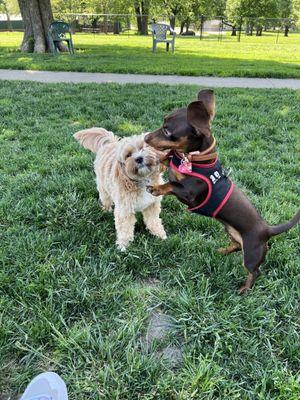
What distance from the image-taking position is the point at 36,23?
48.2ft

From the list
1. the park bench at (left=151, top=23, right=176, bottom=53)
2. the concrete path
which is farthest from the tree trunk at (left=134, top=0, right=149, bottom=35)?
the concrete path

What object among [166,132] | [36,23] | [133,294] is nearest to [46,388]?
[133,294]

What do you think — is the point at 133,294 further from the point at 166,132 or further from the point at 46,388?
the point at 166,132

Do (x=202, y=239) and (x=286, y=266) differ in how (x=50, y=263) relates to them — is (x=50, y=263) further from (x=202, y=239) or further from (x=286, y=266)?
(x=286, y=266)

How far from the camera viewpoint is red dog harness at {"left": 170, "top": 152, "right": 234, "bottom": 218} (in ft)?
9.05

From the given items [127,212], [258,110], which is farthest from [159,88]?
[127,212]

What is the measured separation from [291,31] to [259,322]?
57088mm

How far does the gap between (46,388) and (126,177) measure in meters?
1.77

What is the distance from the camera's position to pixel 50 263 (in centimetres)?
316

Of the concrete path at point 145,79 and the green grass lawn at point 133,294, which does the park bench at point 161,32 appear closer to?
the concrete path at point 145,79

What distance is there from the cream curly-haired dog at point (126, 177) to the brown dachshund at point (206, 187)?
0.27 metres

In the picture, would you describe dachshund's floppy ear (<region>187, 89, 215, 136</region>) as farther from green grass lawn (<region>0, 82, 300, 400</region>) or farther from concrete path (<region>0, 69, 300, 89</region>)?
concrete path (<region>0, 69, 300, 89</region>)

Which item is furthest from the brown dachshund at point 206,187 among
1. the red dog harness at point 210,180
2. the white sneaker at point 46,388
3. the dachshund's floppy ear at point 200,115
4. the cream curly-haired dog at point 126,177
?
the white sneaker at point 46,388

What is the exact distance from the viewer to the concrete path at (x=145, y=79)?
9906 mm
